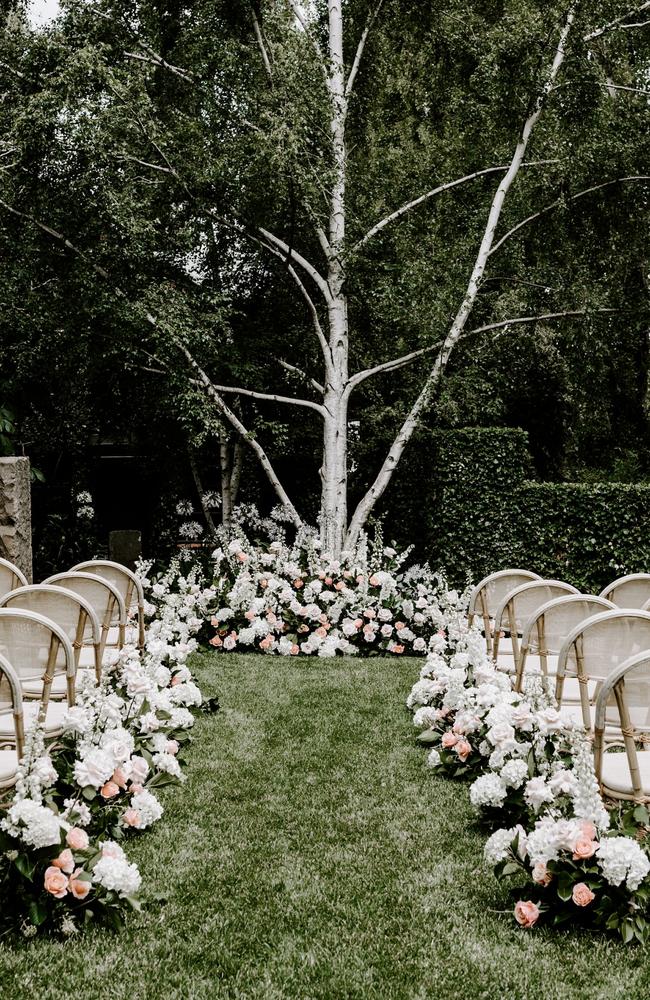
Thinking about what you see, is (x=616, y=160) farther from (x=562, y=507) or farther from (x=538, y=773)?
(x=538, y=773)

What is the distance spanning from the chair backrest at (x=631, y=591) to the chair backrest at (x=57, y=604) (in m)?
3.18

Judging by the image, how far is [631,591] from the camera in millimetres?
5414

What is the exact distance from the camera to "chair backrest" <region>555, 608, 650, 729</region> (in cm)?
359

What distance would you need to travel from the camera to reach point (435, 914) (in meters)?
3.22


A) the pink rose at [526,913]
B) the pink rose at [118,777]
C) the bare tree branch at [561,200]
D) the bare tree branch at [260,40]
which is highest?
the bare tree branch at [260,40]

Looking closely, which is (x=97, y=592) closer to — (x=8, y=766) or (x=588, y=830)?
(x=8, y=766)

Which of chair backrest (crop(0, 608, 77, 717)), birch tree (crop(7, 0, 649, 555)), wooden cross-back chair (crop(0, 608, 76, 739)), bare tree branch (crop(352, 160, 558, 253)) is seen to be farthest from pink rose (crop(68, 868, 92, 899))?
bare tree branch (crop(352, 160, 558, 253))

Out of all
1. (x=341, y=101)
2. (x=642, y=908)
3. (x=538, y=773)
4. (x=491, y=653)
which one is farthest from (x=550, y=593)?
(x=341, y=101)

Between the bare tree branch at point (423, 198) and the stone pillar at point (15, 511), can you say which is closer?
the stone pillar at point (15, 511)

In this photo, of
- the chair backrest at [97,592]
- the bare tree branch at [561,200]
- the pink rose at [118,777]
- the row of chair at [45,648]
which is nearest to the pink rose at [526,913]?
the pink rose at [118,777]

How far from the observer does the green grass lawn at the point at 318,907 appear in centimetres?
277

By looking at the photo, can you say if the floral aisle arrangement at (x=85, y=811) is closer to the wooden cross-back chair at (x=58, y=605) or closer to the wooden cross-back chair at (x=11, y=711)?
the wooden cross-back chair at (x=11, y=711)

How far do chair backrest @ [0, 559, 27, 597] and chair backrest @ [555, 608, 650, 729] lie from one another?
384cm

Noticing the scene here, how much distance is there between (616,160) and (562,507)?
4.49 meters
